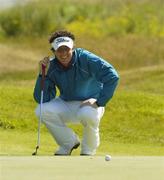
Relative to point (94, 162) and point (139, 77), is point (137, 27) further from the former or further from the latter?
point (94, 162)

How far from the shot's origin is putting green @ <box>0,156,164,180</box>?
211 inches

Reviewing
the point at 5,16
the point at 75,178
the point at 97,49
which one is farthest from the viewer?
the point at 5,16

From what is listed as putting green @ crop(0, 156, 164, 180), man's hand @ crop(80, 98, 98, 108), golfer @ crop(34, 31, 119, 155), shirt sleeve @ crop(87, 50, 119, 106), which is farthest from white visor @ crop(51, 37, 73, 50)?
putting green @ crop(0, 156, 164, 180)

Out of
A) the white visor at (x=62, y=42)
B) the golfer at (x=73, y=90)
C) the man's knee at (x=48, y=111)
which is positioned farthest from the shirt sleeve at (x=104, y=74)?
the man's knee at (x=48, y=111)

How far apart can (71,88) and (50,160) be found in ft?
6.08

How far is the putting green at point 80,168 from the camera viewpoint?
5355 millimetres

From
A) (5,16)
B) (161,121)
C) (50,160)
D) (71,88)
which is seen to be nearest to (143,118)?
(161,121)

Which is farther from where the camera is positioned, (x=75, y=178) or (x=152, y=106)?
(x=152, y=106)

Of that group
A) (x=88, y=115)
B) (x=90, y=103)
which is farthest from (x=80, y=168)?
(x=90, y=103)

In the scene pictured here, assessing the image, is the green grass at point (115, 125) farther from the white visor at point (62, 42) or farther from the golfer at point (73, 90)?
the white visor at point (62, 42)

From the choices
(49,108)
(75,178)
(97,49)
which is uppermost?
(97,49)

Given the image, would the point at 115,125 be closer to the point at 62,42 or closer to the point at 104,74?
the point at 104,74

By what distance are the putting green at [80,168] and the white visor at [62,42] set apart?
1.66m

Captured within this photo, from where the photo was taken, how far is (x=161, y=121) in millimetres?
13492
